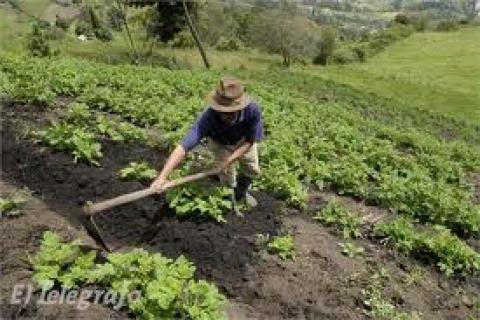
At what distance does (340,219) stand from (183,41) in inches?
1580

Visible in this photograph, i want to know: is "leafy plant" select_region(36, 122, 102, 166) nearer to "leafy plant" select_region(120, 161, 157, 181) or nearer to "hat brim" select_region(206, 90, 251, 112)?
"leafy plant" select_region(120, 161, 157, 181)

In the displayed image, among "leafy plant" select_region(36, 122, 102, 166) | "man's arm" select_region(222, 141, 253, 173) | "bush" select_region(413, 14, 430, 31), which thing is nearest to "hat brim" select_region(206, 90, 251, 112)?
"man's arm" select_region(222, 141, 253, 173)

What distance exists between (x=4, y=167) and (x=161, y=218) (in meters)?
3.07

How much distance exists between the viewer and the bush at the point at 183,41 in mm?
49188

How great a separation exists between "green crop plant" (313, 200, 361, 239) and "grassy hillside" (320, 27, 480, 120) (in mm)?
31260

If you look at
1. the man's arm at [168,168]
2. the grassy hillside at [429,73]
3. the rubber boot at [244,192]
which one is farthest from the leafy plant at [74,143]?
the grassy hillside at [429,73]

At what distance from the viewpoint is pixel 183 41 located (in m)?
49.6

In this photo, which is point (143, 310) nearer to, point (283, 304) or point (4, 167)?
point (283, 304)

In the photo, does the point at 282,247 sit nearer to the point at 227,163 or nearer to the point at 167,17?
the point at 227,163

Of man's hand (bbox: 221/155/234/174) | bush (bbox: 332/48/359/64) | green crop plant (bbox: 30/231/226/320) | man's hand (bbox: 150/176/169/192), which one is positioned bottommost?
bush (bbox: 332/48/359/64)

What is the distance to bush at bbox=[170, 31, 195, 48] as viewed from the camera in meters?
49.2

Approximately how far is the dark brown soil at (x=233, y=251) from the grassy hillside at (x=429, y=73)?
1268 inches

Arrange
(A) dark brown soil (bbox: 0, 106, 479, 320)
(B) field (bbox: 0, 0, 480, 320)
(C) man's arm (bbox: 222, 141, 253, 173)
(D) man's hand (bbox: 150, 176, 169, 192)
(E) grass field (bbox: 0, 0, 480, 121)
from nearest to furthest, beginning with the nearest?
(B) field (bbox: 0, 0, 480, 320) → (D) man's hand (bbox: 150, 176, 169, 192) → (A) dark brown soil (bbox: 0, 106, 479, 320) → (C) man's arm (bbox: 222, 141, 253, 173) → (E) grass field (bbox: 0, 0, 480, 121)

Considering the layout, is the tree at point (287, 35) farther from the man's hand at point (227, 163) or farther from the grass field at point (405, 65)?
the man's hand at point (227, 163)
